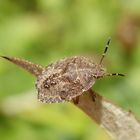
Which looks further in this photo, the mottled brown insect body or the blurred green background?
the blurred green background

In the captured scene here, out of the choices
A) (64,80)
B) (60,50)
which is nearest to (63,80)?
(64,80)

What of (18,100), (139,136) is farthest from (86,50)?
(139,136)

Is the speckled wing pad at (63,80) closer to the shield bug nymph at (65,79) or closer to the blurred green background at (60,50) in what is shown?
the shield bug nymph at (65,79)

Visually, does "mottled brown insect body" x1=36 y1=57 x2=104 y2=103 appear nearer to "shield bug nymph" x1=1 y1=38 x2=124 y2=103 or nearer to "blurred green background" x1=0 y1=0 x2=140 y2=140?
"shield bug nymph" x1=1 y1=38 x2=124 y2=103

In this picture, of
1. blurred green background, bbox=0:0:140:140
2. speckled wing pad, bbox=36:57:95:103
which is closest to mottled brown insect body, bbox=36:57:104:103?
speckled wing pad, bbox=36:57:95:103

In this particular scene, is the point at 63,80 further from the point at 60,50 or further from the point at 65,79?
the point at 60,50

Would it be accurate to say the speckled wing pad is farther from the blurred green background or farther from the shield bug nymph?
the blurred green background

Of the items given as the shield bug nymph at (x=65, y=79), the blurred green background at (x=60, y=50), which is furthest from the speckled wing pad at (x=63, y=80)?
the blurred green background at (x=60, y=50)
